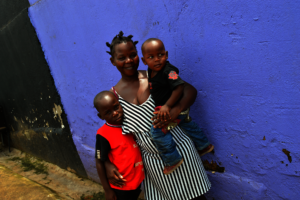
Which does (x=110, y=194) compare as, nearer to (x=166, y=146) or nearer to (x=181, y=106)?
(x=166, y=146)

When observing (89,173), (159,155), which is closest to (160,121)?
(159,155)

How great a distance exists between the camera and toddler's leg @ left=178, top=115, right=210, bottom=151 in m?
1.74

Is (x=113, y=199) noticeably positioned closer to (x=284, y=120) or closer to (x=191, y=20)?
(x=284, y=120)

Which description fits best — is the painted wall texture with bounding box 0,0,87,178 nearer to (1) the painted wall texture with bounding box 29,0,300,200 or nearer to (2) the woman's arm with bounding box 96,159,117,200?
(1) the painted wall texture with bounding box 29,0,300,200

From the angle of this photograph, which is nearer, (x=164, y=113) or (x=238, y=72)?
(x=164, y=113)

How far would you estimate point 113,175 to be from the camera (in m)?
1.67

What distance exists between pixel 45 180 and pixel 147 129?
3005mm

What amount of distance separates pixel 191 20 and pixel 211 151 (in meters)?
1.11

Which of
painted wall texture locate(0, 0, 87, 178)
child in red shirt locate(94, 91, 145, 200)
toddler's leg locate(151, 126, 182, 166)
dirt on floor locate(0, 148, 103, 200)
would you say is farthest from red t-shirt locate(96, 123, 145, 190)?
painted wall texture locate(0, 0, 87, 178)

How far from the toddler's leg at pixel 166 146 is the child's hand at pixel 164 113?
0.35 feet

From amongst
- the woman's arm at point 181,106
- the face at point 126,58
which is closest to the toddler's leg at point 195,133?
the woman's arm at point 181,106

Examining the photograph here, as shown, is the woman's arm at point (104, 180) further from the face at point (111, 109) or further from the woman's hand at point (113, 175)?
the face at point (111, 109)

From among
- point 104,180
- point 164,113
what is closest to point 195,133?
point 164,113

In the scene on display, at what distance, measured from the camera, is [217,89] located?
1739 millimetres
